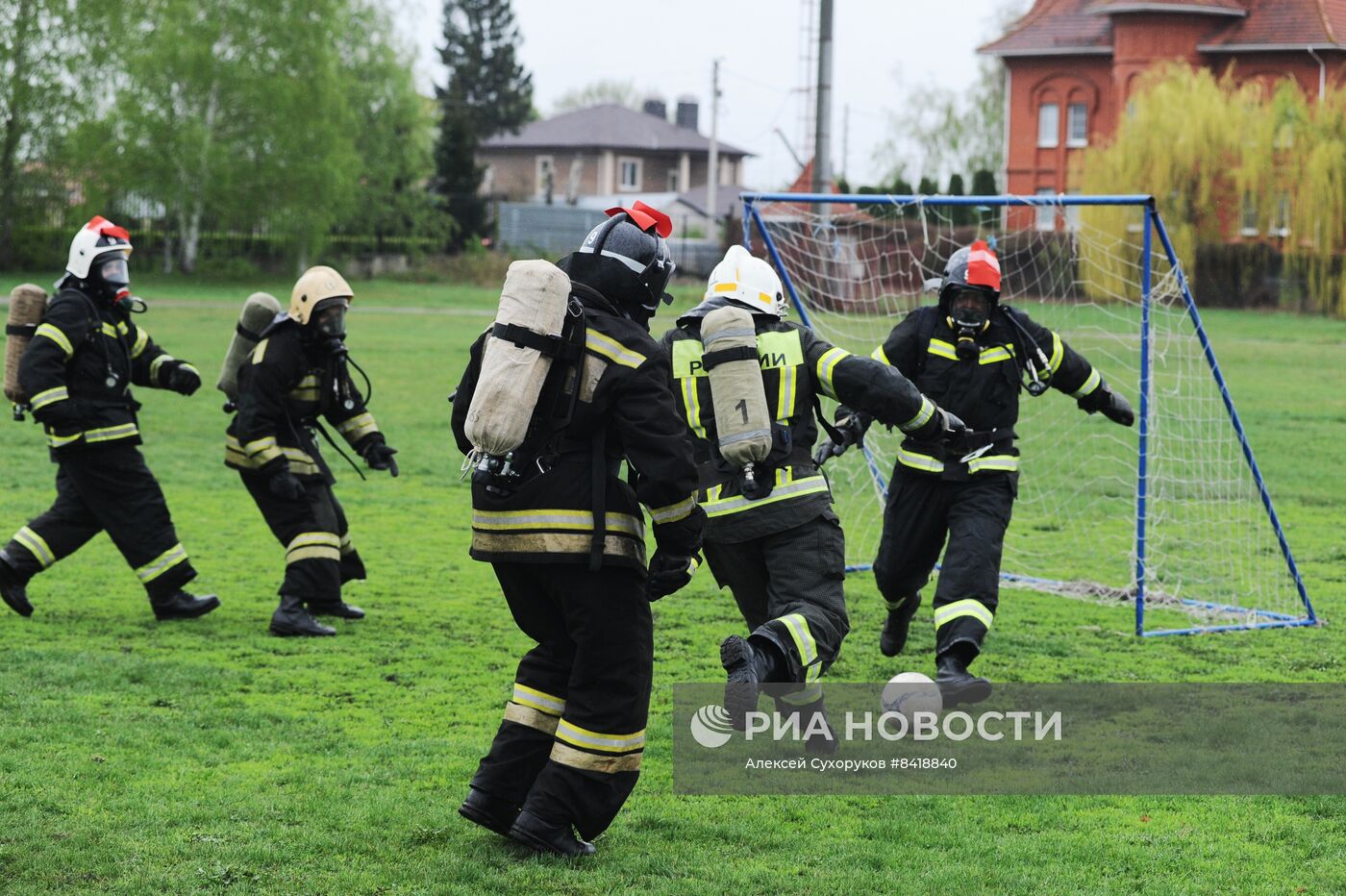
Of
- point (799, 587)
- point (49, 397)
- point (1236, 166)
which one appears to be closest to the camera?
point (799, 587)

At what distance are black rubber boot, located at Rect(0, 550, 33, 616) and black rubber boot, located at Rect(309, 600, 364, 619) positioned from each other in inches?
58.9

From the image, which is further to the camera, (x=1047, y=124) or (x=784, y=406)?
(x=1047, y=124)

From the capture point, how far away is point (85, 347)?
8.14 meters

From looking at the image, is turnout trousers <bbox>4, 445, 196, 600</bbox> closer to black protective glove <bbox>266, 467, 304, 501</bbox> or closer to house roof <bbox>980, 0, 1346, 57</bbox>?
black protective glove <bbox>266, 467, 304, 501</bbox>

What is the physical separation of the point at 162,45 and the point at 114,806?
4108 cm

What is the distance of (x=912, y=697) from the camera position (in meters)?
6.29

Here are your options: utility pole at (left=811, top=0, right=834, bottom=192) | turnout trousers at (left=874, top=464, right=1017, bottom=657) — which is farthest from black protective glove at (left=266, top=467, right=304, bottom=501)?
utility pole at (left=811, top=0, right=834, bottom=192)

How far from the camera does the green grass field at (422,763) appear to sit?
4.78m

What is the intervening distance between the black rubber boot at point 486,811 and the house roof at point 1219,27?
51310 mm

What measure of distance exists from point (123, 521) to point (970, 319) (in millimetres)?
4512

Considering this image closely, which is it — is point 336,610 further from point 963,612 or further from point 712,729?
point 963,612

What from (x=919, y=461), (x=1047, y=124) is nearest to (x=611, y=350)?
(x=919, y=461)

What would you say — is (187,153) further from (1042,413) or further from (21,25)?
(1042,413)

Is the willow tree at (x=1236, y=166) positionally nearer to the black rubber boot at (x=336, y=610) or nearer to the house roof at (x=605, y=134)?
the black rubber boot at (x=336, y=610)
